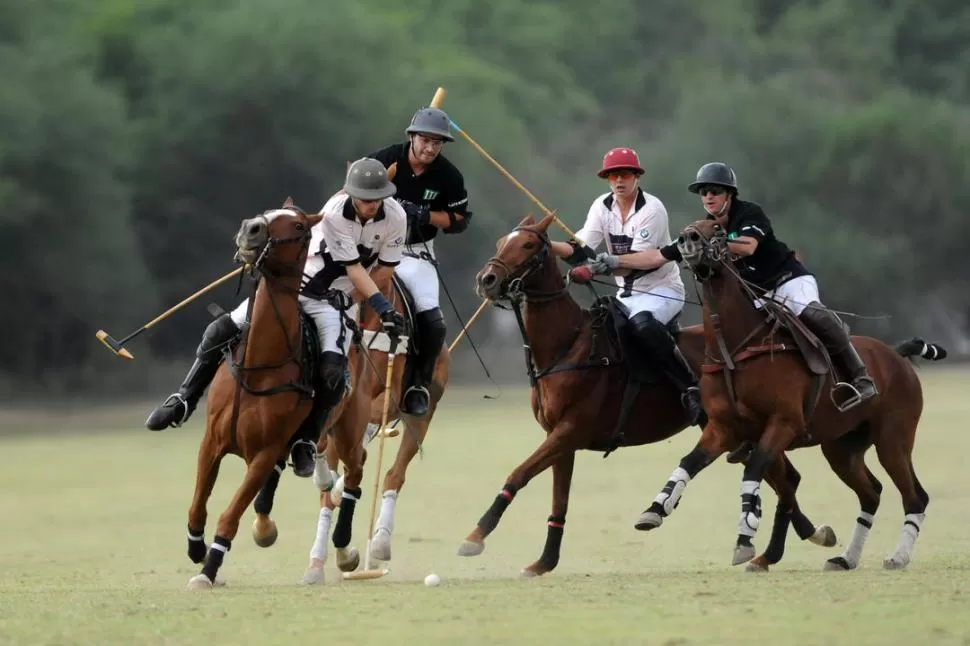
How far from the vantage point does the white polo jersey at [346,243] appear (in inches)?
487

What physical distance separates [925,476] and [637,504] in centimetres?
404

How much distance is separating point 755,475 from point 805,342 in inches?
40.9

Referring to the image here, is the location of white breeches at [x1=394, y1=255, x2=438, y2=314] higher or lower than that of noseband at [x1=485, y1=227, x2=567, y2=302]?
lower

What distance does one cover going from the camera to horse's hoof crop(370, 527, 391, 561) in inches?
500

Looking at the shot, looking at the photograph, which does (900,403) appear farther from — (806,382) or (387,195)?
(387,195)

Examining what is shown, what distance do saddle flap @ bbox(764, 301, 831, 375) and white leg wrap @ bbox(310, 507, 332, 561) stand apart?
3.04m

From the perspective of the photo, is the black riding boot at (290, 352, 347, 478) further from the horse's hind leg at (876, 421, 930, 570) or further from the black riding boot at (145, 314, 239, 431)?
the horse's hind leg at (876, 421, 930, 570)

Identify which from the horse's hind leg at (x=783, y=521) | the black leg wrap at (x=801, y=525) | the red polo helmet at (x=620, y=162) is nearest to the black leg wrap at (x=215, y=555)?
the horse's hind leg at (x=783, y=521)

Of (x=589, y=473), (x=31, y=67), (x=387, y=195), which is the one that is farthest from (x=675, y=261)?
(x=31, y=67)

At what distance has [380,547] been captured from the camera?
1270 centimetres

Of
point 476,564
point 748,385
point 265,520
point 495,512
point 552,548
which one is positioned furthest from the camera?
point 476,564

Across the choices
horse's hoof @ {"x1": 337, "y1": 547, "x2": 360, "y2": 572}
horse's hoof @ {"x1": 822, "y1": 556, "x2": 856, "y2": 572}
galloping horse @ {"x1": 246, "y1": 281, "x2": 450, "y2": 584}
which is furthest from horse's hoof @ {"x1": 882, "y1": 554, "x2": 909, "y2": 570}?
horse's hoof @ {"x1": 337, "y1": 547, "x2": 360, "y2": 572}

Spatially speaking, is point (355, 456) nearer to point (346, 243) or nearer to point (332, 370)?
point (332, 370)

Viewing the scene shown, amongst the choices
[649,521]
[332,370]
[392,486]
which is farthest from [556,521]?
[332,370]
